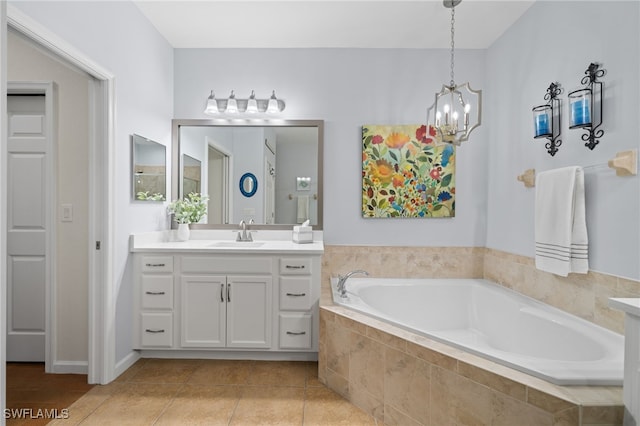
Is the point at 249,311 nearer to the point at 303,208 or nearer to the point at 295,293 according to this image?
the point at 295,293

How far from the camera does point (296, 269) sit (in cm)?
257

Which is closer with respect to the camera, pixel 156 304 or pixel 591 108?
pixel 591 108

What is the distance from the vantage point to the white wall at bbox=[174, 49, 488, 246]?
10.2ft

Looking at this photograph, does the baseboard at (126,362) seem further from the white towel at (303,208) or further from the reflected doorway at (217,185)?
the white towel at (303,208)

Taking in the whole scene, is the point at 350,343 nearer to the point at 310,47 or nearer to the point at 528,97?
the point at 528,97

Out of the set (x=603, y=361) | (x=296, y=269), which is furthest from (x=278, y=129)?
(x=603, y=361)

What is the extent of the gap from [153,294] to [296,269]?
1.03 metres

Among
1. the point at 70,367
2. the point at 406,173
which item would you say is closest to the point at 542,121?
the point at 406,173

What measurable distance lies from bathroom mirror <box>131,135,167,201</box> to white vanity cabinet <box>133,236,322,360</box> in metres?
0.45

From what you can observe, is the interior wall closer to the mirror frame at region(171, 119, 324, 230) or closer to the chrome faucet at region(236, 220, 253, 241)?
the mirror frame at region(171, 119, 324, 230)

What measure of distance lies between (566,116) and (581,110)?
275 millimetres

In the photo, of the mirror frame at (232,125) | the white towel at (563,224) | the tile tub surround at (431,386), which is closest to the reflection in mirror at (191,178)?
the mirror frame at (232,125)

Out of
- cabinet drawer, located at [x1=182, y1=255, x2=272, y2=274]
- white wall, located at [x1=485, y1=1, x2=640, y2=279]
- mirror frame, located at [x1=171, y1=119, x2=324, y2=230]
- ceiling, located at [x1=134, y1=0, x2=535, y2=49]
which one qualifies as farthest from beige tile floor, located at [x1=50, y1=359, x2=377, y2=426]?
ceiling, located at [x1=134, y1=0, x2=535, y2=49]

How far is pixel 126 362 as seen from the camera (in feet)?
8.20
